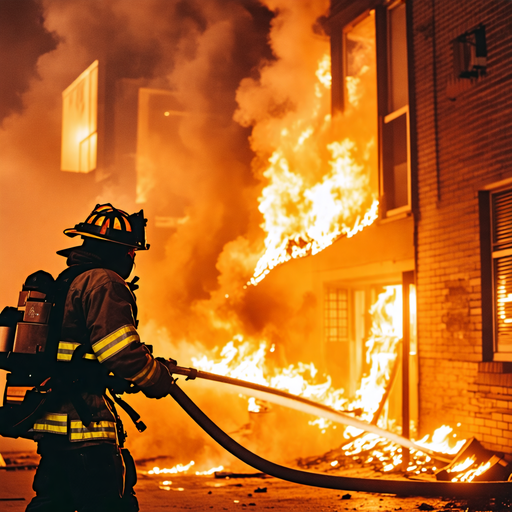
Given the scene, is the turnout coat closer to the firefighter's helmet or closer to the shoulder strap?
the shoulder strap

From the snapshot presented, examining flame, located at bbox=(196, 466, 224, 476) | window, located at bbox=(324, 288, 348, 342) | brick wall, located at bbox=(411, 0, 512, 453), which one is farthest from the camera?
window, located at bbox=(324, 288, 348, 342)

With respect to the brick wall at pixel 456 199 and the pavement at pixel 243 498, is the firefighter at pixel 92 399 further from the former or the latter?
the brick wall at pixel 456 199

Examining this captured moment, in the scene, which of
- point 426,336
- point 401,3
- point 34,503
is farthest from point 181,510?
point 401,3

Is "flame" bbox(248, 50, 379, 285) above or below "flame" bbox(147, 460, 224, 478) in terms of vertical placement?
above

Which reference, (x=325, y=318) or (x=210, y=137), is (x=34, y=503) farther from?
(x=210, y=137)

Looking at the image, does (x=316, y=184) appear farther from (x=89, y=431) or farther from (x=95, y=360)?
(x=89, y=431)

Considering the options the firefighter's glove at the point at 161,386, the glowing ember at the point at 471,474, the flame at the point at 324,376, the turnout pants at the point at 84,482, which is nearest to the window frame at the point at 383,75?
the flame at the point at 324,376

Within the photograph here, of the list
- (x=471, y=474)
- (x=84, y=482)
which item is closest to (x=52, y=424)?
(x=84, y=482)

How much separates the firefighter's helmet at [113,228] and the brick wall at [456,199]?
14.0ft

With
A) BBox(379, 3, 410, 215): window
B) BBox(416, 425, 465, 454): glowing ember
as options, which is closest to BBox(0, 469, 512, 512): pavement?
BBox(416, 425, 465, 454): glowing ember

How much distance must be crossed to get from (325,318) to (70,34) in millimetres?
5507

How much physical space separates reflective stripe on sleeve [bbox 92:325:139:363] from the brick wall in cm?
441

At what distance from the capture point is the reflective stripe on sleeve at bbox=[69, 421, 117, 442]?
131 inches

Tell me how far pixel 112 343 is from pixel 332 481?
79.3 inches
